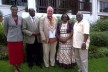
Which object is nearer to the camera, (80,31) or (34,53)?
(80,31)

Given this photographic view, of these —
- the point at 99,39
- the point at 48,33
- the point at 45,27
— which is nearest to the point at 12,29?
the point at 45,27

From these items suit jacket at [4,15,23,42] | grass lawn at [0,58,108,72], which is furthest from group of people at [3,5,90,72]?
grass lawn at [0,58,108,72]

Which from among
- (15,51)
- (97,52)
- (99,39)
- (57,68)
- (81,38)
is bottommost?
(57,68)

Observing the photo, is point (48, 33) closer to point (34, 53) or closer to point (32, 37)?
point (32, 37)

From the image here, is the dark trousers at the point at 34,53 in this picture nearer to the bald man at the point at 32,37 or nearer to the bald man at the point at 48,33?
the bald man at the point at 32,37

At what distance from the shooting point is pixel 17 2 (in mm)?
19938

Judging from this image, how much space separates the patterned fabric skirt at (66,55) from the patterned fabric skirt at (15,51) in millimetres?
1424

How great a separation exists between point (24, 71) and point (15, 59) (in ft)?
2.12

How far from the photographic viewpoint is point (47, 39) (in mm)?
10188

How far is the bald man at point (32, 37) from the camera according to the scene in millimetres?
9945

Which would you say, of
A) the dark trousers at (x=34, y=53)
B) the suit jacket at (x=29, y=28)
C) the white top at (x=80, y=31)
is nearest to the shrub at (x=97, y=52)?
the dark trousers at (x=34, y=53)

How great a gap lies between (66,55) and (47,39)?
2.73 ft

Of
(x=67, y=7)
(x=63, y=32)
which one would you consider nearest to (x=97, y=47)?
(x=63, y=32)

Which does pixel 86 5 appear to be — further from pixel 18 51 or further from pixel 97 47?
pixel 18 51
